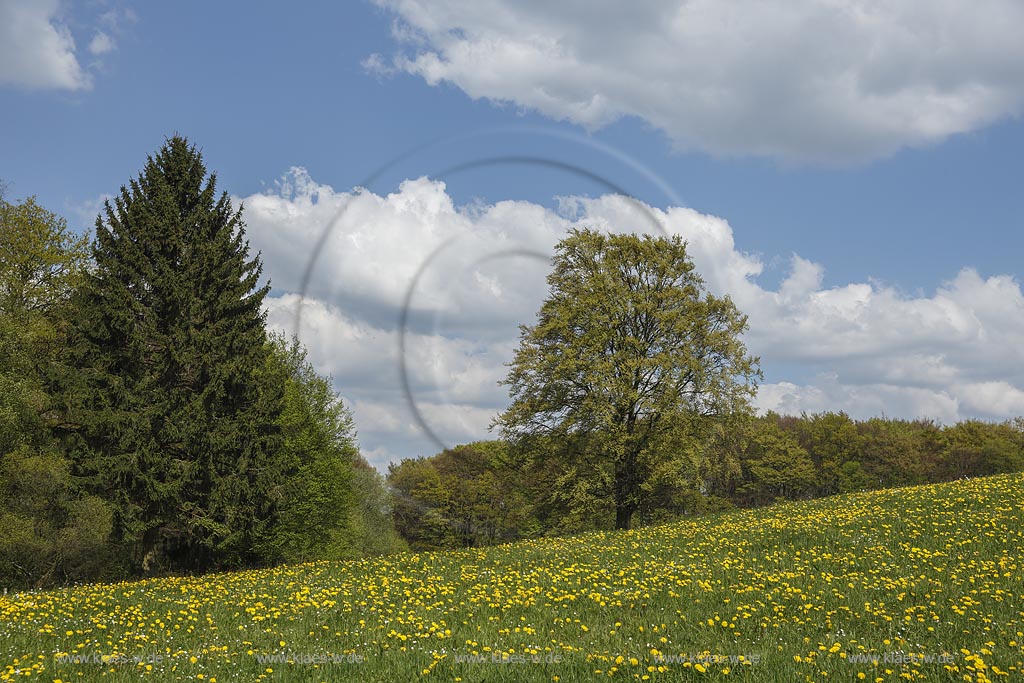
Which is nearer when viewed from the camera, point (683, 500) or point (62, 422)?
point (62, 422)

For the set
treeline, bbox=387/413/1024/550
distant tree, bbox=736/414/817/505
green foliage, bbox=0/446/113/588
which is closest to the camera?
green foliage, bbox=0/446/113/588

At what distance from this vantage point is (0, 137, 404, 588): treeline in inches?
853

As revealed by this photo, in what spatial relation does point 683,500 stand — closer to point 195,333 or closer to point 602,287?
point 602,287

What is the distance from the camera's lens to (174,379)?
80.0 feet

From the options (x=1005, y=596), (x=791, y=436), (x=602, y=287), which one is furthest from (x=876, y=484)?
(x=1005, y=596)

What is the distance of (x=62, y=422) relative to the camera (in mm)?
23359

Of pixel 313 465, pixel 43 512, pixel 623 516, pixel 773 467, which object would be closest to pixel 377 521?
pixel 313 465

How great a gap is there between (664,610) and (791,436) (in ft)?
233

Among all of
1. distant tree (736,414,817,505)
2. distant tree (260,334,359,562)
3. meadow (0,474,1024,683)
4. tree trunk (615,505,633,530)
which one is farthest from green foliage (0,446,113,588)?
distant tree (736,414,817,505)

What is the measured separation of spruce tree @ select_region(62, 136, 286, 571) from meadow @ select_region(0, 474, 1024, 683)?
687 centimetres

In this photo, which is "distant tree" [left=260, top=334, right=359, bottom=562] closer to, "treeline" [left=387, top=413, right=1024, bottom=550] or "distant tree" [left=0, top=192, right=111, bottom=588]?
"distant tree" [left=0, top=192, right=111, bottom=588]

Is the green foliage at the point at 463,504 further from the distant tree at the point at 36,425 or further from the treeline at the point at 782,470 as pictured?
the distant tree at the point at 36,425

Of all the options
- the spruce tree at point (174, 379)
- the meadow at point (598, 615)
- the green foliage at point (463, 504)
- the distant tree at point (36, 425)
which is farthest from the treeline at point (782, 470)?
the meadow at point (598, 615)

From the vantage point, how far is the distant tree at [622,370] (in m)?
27.3
